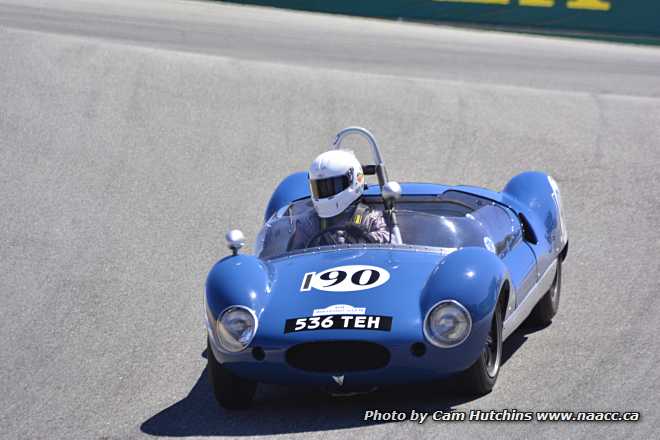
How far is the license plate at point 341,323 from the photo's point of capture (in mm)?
5738

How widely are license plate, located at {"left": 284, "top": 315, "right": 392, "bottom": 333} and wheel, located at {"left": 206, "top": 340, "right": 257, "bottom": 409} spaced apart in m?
0.42

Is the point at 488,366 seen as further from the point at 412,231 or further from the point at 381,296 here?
the point at 412,231

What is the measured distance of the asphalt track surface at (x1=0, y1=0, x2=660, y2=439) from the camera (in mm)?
6148

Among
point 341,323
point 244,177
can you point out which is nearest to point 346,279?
point 341,323

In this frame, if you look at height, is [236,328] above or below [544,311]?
above

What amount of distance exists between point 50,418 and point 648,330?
3382 mm

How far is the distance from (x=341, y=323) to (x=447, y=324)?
19.3 inches

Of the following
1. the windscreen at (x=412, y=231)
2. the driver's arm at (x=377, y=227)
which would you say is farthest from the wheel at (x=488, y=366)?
the driver's arm at (x=377, y=227)

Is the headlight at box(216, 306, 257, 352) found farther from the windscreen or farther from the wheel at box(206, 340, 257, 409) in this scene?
the windscreen

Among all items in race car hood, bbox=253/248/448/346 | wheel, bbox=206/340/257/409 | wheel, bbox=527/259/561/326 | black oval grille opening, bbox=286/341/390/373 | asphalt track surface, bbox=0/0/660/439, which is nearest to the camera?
black oval grille opening, bbox=286/341/390/373

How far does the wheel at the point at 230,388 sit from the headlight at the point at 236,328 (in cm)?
15

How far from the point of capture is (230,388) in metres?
6.04

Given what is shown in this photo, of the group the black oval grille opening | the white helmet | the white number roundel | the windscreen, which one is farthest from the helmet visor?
the black oval grille opening

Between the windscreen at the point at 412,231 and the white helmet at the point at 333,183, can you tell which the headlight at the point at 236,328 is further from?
the white helmet at the point at 333,183
